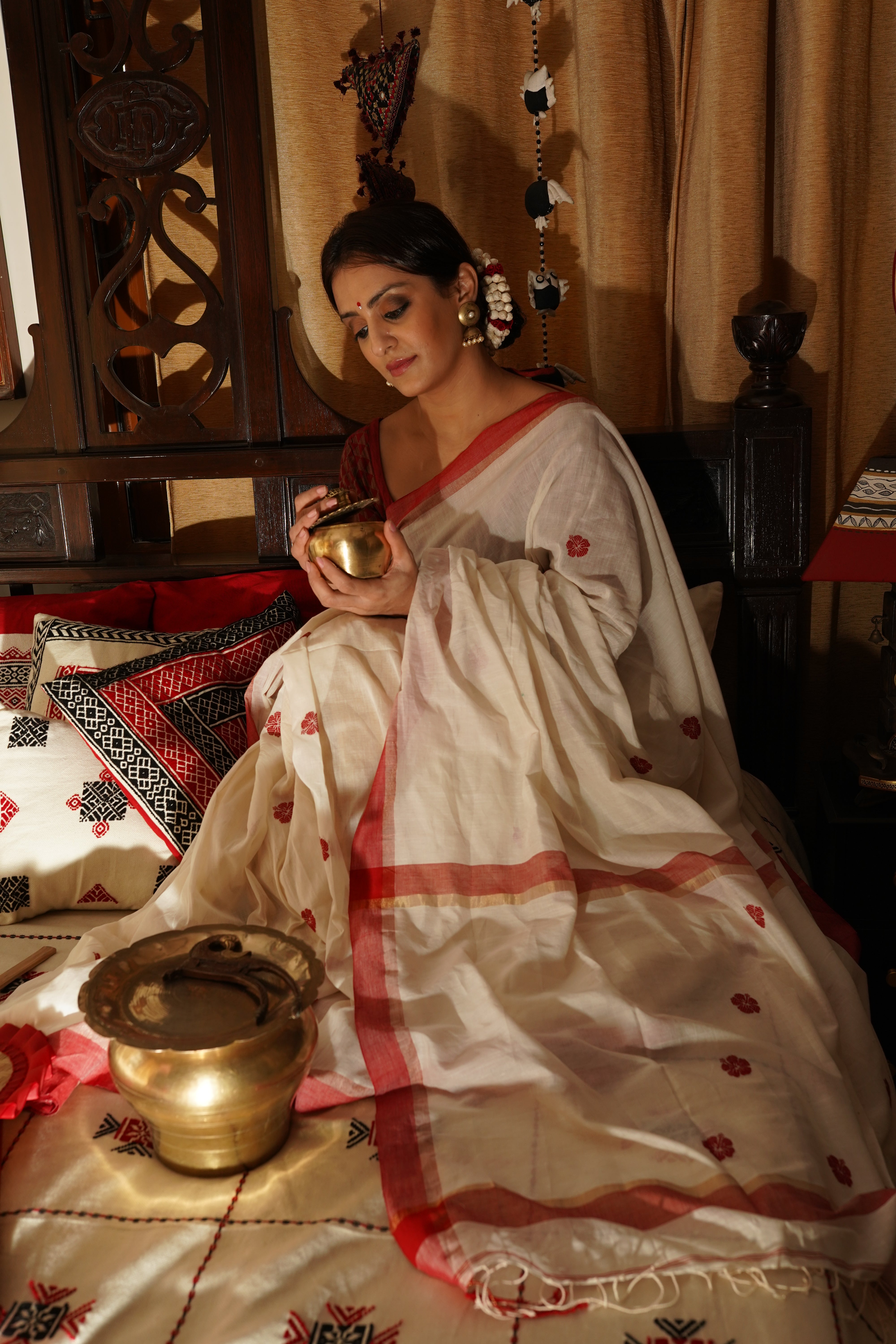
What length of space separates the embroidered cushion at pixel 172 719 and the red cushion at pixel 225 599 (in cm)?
21

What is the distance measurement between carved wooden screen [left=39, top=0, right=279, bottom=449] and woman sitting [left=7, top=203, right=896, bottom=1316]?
0.39 metres

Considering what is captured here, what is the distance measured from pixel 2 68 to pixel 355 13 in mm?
833

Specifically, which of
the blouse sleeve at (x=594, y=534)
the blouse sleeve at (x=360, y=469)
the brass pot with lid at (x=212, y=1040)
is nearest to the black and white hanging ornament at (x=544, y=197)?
the blouse sleeve at (x=360, y=469)

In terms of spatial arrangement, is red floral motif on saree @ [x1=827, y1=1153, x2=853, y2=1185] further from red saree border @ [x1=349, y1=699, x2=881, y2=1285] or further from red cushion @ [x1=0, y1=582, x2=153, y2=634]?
red cushion @ [x1=0, y1=582, x2=153, y2=634]

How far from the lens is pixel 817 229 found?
2.21m

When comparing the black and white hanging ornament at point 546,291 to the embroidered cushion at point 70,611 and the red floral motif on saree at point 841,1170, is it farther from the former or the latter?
the red floral motif on saree at point 841,1170

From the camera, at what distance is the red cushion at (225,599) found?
2.20 m

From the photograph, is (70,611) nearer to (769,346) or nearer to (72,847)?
(72,847)

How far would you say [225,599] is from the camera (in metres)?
2.23

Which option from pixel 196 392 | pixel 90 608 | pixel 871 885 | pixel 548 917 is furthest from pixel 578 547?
pixel 196 392

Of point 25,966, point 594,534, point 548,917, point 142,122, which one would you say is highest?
point 142,122

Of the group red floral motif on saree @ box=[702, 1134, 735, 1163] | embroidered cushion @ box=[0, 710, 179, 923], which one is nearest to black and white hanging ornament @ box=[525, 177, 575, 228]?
embroidered cushion @ box=[0, 710, 179, 923]

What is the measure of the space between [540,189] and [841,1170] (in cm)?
193

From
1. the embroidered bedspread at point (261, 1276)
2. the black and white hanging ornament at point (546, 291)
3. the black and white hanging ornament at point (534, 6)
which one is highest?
the black and white hanging ornament at point (534, 6)
